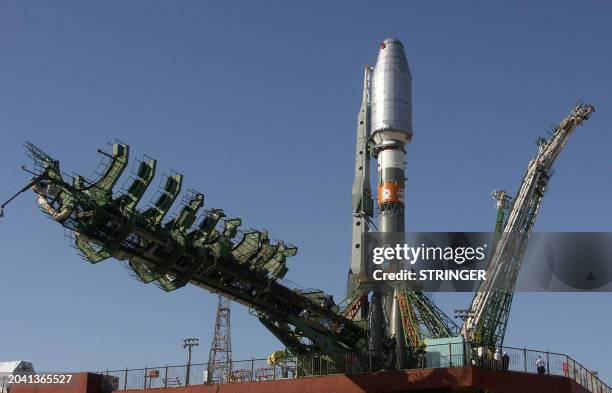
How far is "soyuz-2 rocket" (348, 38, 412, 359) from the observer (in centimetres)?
6912

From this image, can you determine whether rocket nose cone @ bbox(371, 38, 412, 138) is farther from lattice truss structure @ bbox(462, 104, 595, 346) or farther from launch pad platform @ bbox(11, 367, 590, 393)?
launch pad platform @ bbox(11, 367, 590, 393)

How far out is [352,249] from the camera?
74.8 metres

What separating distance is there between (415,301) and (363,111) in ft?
68.2

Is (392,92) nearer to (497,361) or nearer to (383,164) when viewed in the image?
(383,164)

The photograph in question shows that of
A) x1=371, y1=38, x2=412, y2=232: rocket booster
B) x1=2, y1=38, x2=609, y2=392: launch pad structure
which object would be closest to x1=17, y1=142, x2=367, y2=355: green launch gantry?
x1=2, y1=38, x2=609, y2=392: launch pad structure

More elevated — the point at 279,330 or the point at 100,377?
the point at 279,330

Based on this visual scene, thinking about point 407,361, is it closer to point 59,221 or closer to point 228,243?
point 228,243

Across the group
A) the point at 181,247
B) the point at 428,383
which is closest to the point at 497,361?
the point at 428,383

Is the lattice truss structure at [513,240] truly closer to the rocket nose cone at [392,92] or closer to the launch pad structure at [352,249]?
the launch pad structure at [352,249]

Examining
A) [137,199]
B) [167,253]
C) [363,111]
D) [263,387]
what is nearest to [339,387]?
[263,387]

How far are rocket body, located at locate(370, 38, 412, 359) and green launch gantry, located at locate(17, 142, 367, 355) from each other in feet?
22.5

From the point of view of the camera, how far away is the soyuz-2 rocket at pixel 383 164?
227 feet

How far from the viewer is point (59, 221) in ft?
148

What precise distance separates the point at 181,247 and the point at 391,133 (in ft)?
97.8
